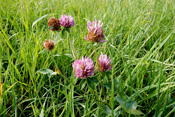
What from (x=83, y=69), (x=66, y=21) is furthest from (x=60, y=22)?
(x=83, y=69)

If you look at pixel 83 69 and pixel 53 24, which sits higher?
pixel 53 24

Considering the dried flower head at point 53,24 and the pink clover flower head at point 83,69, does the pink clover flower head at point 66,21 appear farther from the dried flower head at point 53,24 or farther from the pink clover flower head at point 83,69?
the pink clover flower head at point 83,69

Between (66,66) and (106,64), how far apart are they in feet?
1.09

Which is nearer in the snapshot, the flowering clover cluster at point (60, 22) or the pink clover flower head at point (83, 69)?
the pink clover flower head at point (83, 69)

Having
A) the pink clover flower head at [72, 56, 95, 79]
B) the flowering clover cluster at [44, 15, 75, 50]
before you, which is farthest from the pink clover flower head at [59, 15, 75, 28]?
the pink clover flower head at [72, 56, 95, 79]

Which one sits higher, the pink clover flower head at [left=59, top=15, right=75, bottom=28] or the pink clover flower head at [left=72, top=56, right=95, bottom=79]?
the pink clover flower head at [left=59, top=15, right=75, bottom=28]

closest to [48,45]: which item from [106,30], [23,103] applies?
[23,103]

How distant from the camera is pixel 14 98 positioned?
767 millimetres

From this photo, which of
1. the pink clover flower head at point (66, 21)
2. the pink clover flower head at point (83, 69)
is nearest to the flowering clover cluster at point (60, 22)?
the pink clover flower head at point (66, 21)

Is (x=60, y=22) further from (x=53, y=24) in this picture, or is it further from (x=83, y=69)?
(x=83, y=69)

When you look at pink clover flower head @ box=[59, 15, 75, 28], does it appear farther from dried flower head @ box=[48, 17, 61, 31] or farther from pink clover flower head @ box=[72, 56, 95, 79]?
pink clover flower head @ box=[72, 56, 95, 79]

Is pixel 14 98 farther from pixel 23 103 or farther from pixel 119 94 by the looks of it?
pixel 119 94

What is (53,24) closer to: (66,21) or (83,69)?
(66,21)

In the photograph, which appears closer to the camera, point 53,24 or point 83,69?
point 83,69
